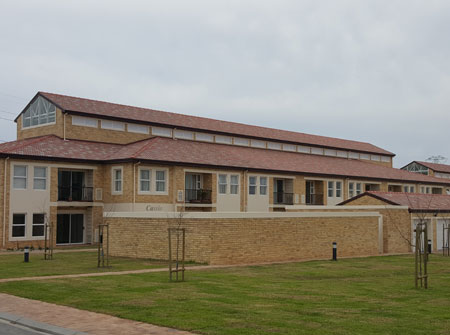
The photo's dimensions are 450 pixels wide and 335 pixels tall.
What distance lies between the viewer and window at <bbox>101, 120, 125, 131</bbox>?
139 ft

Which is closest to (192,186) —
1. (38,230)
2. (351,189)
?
(38,230)

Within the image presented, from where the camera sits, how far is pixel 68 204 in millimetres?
36969

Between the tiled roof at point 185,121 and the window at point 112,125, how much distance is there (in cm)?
52

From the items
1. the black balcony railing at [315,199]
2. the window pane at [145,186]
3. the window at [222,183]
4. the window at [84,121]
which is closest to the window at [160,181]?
the window pane at [145,186]

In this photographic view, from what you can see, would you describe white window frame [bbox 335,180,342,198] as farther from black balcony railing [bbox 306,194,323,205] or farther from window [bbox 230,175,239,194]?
window [bbox 230,175,239,194]

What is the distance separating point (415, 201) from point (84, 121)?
23.6 meters

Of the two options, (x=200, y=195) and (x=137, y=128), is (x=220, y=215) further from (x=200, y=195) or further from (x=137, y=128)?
(x=137, y=128)

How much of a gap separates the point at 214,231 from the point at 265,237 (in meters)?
3.27

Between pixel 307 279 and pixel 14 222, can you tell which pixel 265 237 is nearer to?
pixel 307 279

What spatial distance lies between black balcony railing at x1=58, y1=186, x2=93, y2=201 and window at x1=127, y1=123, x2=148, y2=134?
698 centimetres

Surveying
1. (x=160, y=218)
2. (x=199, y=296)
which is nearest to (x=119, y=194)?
(x=160, y=218)

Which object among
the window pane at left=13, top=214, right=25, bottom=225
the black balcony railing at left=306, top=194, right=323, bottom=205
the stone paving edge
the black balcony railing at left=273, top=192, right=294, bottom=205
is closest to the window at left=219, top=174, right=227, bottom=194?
the black balcony railing at left=273, top=192, right=294, bottom=205

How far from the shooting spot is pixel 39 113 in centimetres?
4266

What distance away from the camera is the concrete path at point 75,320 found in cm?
1039
